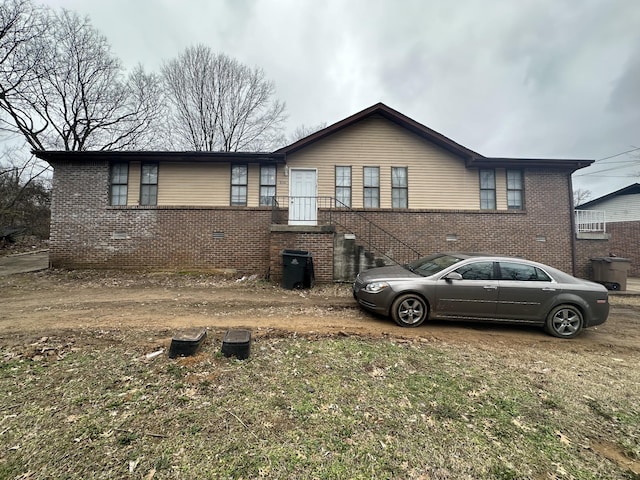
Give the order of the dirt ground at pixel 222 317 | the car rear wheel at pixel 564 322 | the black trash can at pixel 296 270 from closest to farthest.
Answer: the dirt ground at pixel 222 317
the car rear wheel at pixel 564 322
the black trash can at pixel 296 270

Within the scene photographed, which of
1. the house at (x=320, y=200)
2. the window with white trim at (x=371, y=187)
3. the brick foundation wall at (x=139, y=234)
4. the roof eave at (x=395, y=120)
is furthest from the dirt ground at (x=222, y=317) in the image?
the roof eave at (x=395, y=120)

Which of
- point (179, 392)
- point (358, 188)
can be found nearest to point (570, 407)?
point (179, 392)

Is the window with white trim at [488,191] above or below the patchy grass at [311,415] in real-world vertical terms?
above

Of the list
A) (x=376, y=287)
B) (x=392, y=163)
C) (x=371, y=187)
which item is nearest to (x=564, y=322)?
(x=376, y=287)

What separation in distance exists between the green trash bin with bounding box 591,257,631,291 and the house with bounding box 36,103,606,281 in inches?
25.7

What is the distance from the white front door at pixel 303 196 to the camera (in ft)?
35.1

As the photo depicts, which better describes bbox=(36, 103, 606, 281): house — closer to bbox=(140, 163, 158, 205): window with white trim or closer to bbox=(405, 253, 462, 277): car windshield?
bbox=(140, 163, 158, 205): window with white trim

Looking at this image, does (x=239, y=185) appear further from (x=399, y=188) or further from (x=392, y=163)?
(x=399, y=188)

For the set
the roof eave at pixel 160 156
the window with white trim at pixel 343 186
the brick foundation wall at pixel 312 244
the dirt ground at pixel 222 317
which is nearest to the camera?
the dirt ground at pixel 222 317

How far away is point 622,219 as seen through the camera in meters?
16.8

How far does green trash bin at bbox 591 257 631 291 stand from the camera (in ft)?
30.6

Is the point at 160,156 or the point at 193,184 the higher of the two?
the point at 160,156

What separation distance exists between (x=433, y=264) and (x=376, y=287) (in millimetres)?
1502

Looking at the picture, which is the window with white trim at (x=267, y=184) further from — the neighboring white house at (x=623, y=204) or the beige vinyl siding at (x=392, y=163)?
the neighboring white house at (x=623, y=204)
